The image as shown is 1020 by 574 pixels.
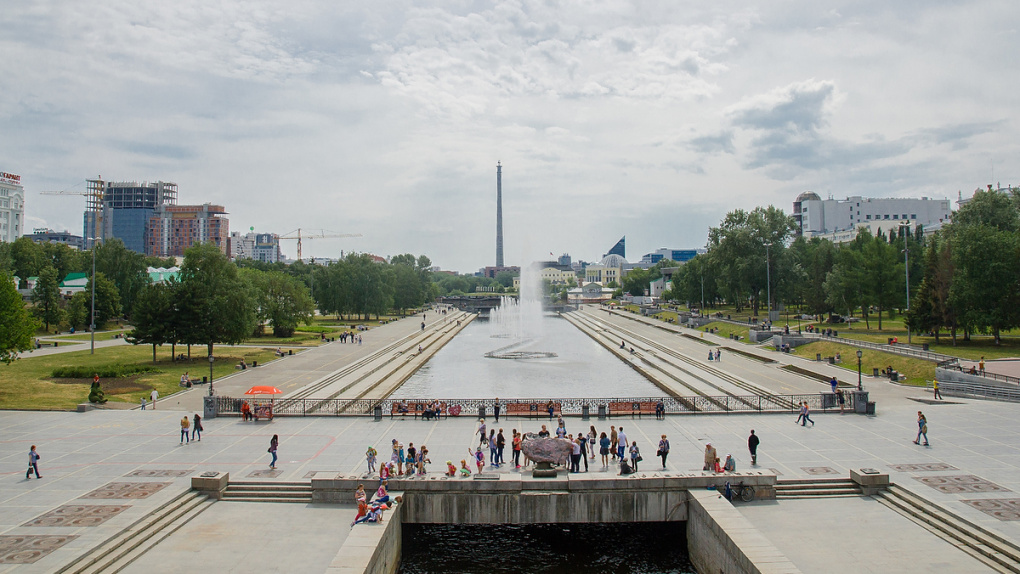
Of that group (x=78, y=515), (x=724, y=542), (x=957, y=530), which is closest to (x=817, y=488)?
(x=957, y=530)

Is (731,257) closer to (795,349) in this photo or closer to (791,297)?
(791,297)

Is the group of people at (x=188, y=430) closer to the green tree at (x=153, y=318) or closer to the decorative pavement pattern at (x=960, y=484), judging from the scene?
the decorative pavement pattern at (x=960, y=484)

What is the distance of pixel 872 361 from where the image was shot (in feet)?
152

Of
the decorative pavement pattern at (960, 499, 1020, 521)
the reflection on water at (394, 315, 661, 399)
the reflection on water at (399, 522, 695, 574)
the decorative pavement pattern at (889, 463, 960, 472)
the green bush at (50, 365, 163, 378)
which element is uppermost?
the green bush at (50, 365, 163, 378)

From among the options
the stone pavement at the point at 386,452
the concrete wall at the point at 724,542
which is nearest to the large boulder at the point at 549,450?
the stone pavement at the point at 386,452

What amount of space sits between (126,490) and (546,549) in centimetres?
1304

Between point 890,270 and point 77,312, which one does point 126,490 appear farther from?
point 890,270

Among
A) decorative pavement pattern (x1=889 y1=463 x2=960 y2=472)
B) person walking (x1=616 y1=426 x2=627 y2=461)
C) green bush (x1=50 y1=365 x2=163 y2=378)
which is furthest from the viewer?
green bush (x1=50 y1=365 x2=163 y2=378)

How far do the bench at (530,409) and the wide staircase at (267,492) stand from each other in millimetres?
12084

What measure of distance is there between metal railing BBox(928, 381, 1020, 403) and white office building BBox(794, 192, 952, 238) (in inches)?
6010

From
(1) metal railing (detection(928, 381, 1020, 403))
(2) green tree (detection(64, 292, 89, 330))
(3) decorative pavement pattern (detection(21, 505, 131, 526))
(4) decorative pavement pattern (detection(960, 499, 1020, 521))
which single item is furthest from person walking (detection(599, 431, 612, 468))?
(2) green tree (detection(64, 292, 89, 330))

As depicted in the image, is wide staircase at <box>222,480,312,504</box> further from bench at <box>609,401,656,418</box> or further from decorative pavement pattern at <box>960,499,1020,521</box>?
decorative pavement pattern at <box>960,499,1020,521</box>

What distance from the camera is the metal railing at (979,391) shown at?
32.6 metres

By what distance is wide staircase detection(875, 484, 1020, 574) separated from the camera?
1468 centimetres
